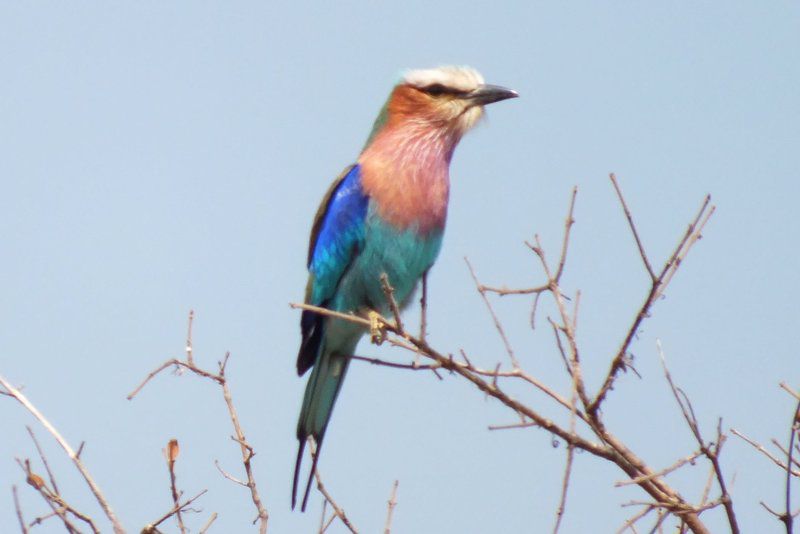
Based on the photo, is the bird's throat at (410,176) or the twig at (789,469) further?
the bird's throat at (410,176)

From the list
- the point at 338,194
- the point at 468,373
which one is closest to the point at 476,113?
the point at 338,194

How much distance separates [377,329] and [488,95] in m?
1.57

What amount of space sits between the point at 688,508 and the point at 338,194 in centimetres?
305

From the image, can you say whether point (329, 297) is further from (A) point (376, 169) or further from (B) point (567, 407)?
(B) point (567, 407)

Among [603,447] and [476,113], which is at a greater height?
[476,113]

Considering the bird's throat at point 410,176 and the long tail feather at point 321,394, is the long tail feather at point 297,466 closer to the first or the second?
the long tail feather at point 321,394

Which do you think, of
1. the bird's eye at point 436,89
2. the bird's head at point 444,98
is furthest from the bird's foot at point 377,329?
the bird's eye at point 436,89

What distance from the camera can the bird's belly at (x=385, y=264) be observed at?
20.4ft

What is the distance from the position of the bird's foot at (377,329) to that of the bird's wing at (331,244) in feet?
1.42

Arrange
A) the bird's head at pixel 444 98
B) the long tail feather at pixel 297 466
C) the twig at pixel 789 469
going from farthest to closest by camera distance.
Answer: the bird's head at pixel 444 98 → the long tail feather at pixel 297 466 → the twig at pixel 789 469

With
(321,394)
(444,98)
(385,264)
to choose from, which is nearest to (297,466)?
(321,394)

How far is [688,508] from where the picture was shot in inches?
155

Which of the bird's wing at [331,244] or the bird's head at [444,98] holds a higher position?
the bird's head at [444,98]

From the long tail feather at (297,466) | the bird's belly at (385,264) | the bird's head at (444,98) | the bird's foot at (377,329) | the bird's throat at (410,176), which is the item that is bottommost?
the long tail feather at (297,466)
